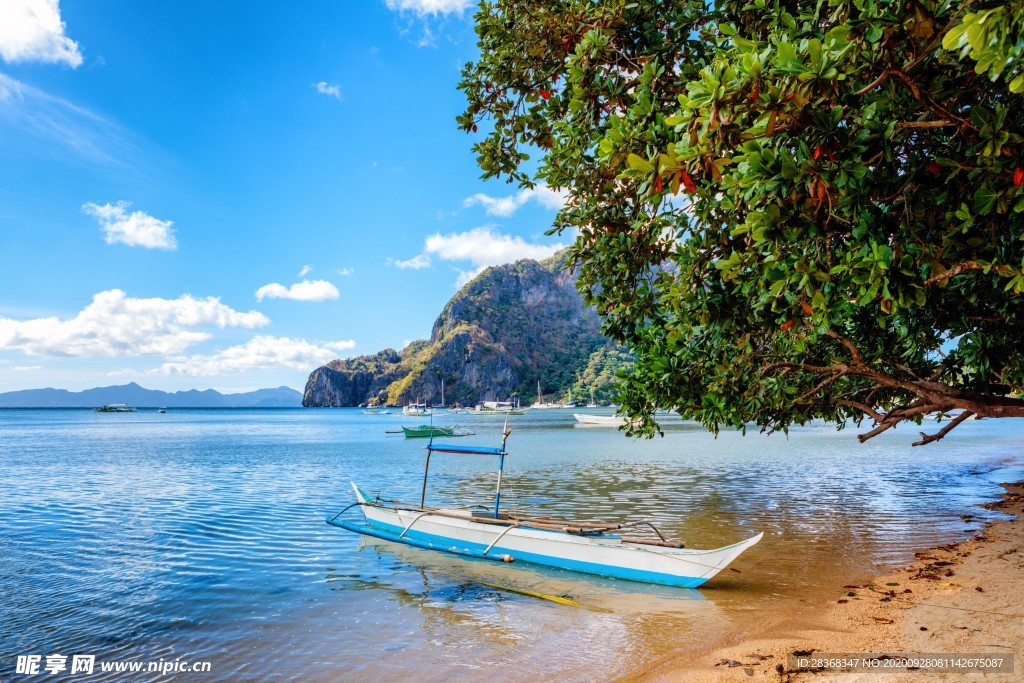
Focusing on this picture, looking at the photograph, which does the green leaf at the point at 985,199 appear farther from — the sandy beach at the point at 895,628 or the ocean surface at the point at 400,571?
the ocean surface at the point at 400,571

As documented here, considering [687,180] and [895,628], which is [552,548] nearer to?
[895,628]

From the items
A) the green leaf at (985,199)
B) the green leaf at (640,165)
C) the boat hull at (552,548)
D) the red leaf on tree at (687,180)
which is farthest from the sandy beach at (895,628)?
the green leaf at (640,165)

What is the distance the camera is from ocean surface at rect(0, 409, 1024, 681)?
8.96 m

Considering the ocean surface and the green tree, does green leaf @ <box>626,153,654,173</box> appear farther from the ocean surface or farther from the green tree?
the ocean surface

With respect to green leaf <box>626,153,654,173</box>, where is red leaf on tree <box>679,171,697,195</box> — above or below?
below

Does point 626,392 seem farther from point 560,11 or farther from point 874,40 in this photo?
point 874,40

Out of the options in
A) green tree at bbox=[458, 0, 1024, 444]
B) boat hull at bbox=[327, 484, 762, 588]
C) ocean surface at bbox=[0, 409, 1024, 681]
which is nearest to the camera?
green tree at bbox=[458, 0, 1024, 444]

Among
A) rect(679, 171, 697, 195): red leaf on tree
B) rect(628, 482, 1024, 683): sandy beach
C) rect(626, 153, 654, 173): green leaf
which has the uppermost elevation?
rect(626, 153, 654, 173): green leaf

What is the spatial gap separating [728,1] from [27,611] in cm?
1543

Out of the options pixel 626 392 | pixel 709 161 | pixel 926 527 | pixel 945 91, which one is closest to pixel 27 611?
pixel 626 392

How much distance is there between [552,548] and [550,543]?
0.11 metres

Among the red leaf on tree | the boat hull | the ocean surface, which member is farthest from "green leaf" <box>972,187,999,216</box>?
the ocean surface

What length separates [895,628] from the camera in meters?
8.41

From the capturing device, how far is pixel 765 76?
418cm
